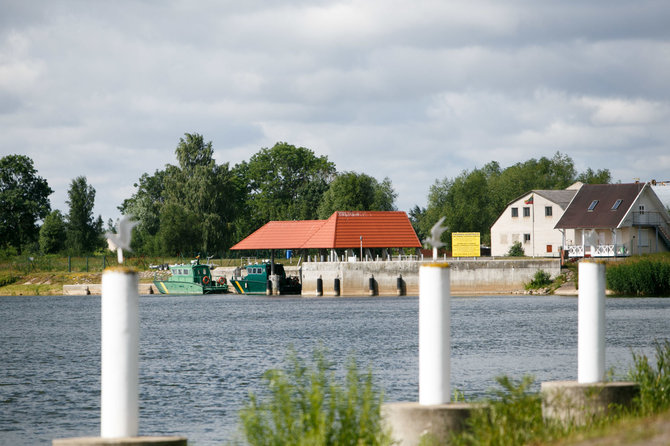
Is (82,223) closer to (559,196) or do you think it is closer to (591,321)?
Answer: (559,196)

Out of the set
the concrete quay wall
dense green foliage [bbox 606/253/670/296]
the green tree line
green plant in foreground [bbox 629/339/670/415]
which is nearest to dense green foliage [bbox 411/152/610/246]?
the green tree line

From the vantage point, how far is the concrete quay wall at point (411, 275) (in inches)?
2773

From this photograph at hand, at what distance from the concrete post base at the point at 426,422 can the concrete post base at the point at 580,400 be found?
129 cm

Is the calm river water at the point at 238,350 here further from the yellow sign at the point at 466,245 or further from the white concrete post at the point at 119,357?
the yellow sign at the point at 466,245

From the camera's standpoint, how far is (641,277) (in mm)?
60312

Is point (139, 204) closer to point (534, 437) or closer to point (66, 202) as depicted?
point (66, 202)

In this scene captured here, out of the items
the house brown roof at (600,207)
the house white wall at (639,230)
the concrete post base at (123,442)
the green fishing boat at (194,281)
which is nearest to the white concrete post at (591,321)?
the concrete post base at (123,442)

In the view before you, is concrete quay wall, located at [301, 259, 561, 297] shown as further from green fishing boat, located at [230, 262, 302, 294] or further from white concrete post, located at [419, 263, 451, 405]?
white concrete post, located at [419, 263, 451, 405]

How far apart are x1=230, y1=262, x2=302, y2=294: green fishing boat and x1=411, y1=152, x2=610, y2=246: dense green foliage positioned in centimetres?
3607

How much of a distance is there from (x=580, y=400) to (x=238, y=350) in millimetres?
24643

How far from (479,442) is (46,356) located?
2804cm

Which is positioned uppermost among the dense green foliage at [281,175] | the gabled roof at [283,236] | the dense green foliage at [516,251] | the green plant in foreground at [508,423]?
the dense green foliage at [281,175]

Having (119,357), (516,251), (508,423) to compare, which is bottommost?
(508,423)

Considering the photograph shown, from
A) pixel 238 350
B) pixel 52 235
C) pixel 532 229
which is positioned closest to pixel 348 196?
pixel 532 229
